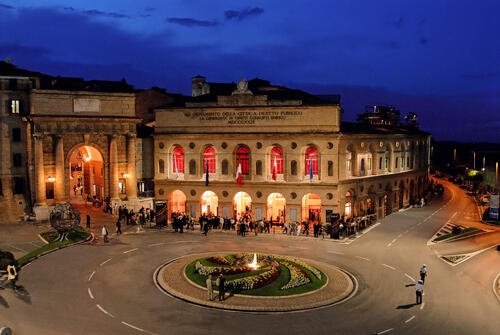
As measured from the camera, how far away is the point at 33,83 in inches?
2109

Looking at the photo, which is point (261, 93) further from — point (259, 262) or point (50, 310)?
point (50, 310)

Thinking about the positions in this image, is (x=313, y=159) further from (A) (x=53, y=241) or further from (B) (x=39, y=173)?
(B) (x=39, y=173)

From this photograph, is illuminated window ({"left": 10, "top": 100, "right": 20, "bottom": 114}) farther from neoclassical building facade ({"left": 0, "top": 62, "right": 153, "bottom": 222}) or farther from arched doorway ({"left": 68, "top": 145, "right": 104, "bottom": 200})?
arched doorway ({"left": 68, "top": 145, "right": 104, "bottom": 200})

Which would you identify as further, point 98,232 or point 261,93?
point 261,93

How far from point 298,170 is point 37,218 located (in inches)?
1175

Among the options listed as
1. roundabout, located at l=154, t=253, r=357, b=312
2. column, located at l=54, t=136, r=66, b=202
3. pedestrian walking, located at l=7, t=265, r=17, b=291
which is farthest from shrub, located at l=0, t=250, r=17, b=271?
column, located at l=54, t=136, r=66, b=202

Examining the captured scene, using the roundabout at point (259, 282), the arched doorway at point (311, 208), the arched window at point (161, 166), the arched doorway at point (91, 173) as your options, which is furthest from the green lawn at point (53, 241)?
the arched doorway at point (311, 208)

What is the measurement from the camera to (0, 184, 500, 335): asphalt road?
81.6 ft

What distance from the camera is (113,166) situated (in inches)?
2228

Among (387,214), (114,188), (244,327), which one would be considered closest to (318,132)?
(387,214)

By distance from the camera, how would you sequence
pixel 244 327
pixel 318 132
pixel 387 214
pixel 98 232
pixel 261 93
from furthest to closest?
pixel 387 214, pixel 261 93, pixel 318 132, pixel 98 232, pixel 244 327

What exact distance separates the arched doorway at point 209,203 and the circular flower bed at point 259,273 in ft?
62.3

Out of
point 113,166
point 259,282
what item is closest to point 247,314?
point 259,282

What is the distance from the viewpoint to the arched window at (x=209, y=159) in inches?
2207
